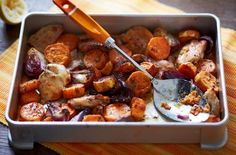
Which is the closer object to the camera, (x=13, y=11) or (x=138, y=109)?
(x=138, y=109)

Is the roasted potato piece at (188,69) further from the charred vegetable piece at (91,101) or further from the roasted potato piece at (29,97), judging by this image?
the roasted potato piece at (29,97)

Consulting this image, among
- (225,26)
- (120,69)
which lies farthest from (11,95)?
(225,26)

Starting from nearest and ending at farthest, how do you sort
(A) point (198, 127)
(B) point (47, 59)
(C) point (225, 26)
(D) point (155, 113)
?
(A) point (198, 127) → (D) point (155, 113) → (B) point (47, 59) → (C) point (225, 26)

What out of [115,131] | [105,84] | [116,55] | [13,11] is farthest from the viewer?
[13,11]

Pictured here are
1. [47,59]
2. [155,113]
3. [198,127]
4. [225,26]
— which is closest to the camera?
[198,127]

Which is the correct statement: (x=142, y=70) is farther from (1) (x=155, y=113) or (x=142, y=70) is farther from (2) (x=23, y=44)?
(2) (x=23, y=44)

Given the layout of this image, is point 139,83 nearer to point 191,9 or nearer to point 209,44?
point 209,44

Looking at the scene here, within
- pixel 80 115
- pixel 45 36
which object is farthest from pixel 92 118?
pixel 45 36
